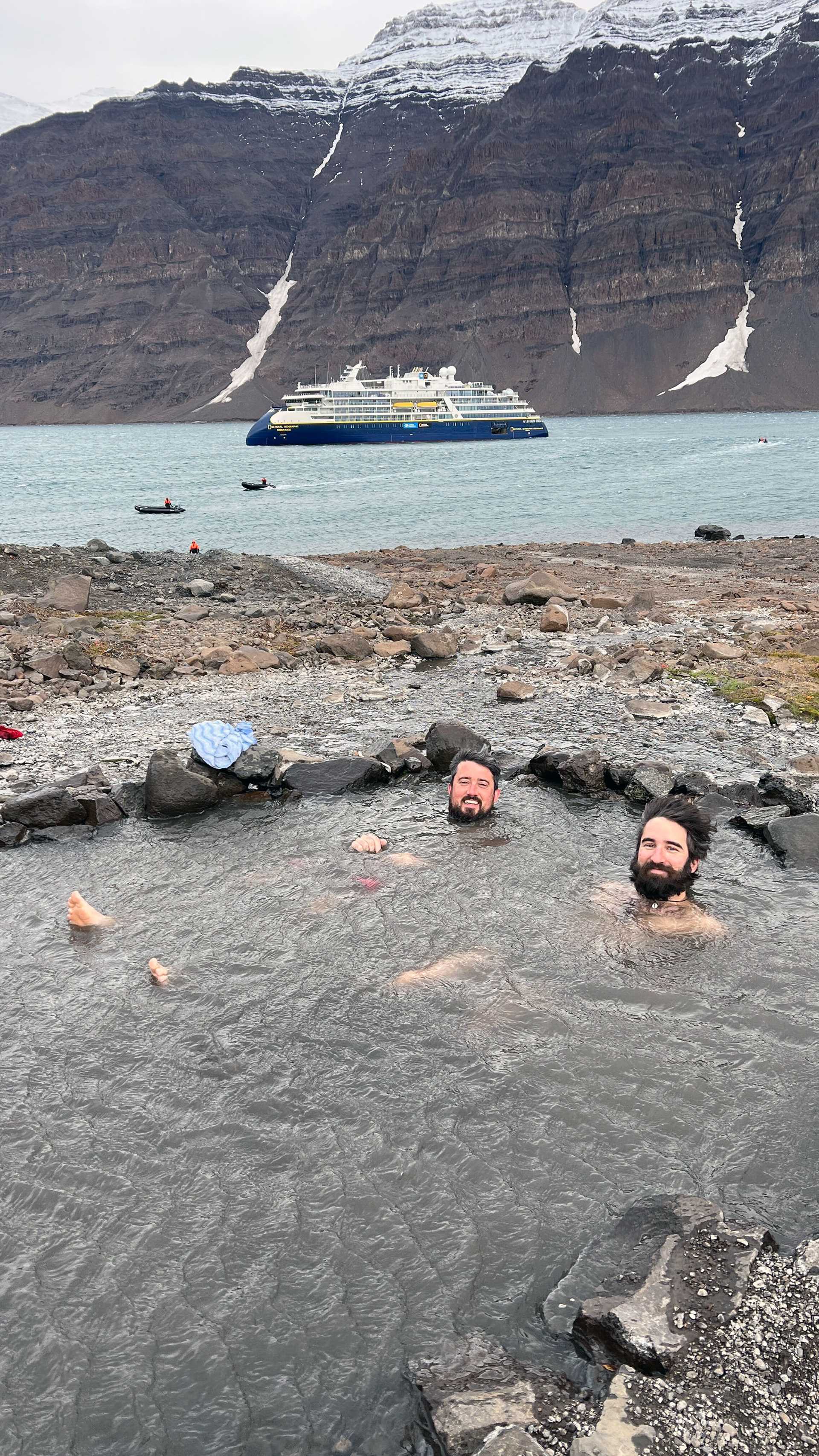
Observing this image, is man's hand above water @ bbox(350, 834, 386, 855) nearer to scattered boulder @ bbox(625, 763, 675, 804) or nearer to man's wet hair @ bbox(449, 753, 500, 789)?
man's wet hair @ bbox(449, 753, 500, 789)

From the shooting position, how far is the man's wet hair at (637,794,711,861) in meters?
9.06

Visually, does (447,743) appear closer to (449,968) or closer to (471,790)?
(471,790)

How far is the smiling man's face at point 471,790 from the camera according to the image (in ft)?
35.3

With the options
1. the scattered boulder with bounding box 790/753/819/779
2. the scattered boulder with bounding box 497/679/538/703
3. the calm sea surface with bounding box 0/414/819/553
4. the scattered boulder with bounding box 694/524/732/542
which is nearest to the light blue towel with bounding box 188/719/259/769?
the scattered boulder with bounding box 497/679/538/703

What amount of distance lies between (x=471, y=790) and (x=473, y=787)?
0.04m

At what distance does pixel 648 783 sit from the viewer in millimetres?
11641

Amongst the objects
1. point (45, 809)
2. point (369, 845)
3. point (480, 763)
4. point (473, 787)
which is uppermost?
point (480, 763)

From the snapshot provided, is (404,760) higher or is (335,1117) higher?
(404,760)

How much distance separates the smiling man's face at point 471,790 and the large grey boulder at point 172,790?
2.96 meters

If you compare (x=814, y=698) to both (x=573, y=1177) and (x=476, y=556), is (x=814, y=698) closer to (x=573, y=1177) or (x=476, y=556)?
(x=573, y=1177)

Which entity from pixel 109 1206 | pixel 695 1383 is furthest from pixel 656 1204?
pixel 109 1206

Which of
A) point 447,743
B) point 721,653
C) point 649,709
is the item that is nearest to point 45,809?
point 447,743

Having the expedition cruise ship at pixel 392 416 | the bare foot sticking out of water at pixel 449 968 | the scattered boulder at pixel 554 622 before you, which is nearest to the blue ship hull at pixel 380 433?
the expedition cruise ship at pixel 392 416

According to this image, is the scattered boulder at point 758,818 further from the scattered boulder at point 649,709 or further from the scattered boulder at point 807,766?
the scattered boulder at point 649,709
